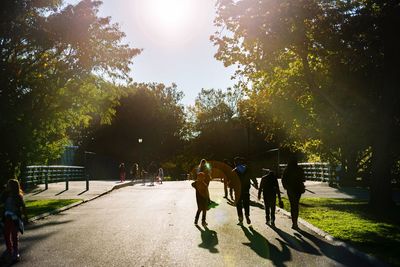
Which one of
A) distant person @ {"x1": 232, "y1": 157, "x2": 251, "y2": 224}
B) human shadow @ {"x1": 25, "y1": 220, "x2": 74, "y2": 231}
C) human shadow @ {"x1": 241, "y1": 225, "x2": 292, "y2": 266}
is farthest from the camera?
distant person @ {"x1": 232, "y1": 157, "x2": 251, "y2": 224}

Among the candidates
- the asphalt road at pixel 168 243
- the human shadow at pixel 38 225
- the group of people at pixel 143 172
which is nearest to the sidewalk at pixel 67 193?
the group of people at pixel 143 172

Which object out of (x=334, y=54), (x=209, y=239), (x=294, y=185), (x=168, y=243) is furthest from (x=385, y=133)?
(x=168, y=243)

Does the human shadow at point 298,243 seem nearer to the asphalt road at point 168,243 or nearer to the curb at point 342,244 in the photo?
the asphalt road at point 168,243

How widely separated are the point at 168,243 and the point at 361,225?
529cm

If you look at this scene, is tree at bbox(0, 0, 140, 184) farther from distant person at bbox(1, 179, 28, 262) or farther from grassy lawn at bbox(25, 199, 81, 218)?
distant person at bbox(1, 179, 28, 262)

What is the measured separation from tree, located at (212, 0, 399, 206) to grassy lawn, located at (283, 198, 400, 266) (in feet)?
5.26

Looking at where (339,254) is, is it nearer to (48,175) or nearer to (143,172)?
(48,175)

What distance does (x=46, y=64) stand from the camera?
23672 mm

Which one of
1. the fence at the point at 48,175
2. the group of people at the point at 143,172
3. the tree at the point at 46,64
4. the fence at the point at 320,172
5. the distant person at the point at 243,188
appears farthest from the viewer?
the group of people at the point at 143,172

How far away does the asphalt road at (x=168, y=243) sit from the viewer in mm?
8562

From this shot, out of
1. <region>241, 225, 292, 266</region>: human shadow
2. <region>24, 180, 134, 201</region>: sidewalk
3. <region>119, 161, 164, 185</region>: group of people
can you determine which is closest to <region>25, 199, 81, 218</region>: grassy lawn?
<region>24, 180, 134, 201</region>: sidewalk

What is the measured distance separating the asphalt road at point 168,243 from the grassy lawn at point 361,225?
0.51 metres

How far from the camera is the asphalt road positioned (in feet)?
28.1

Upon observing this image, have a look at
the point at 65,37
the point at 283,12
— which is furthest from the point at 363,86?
the point at 65,37
